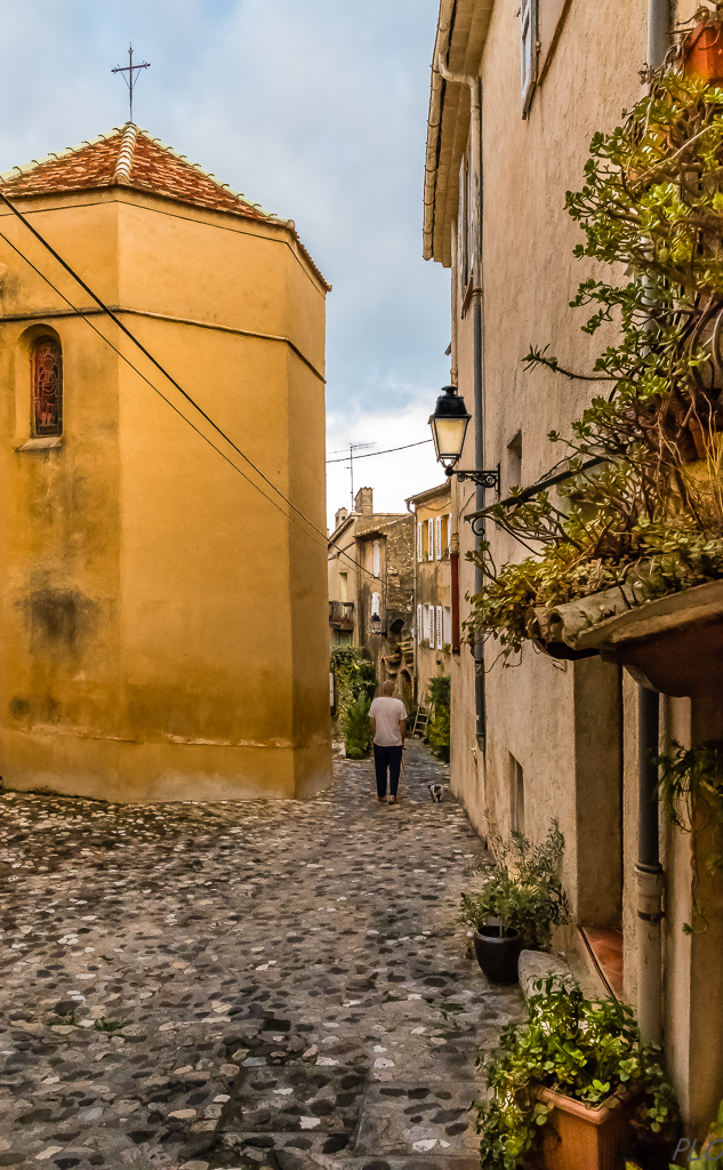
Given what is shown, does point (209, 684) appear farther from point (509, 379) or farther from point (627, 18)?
point (627, 18)

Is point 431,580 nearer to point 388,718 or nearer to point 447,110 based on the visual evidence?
point 388,718

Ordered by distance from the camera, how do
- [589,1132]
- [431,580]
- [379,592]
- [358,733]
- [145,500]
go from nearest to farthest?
[589,1132], [145,500], [358,733], [431,580], [379,592]

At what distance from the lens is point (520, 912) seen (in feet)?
18.1

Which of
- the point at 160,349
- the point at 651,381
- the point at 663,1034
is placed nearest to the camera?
the point at 651,381

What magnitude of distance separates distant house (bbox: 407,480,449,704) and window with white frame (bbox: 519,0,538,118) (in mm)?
16718

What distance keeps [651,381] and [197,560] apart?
10146mm

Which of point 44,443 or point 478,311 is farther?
point 44,443

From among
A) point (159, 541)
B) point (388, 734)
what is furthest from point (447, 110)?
point (388, 734)

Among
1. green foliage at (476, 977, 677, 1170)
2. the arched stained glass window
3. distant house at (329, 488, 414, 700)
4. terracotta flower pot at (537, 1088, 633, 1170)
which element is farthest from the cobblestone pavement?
distant house at (329, 488, 414, 700)

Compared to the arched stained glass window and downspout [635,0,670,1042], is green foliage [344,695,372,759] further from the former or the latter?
downspout [635,0,670,1042]

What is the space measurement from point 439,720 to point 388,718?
8061mm

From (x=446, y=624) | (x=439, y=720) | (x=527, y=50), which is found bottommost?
(x=439, y=720)

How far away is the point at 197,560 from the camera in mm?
12547

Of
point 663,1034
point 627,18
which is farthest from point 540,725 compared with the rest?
point 627,18
